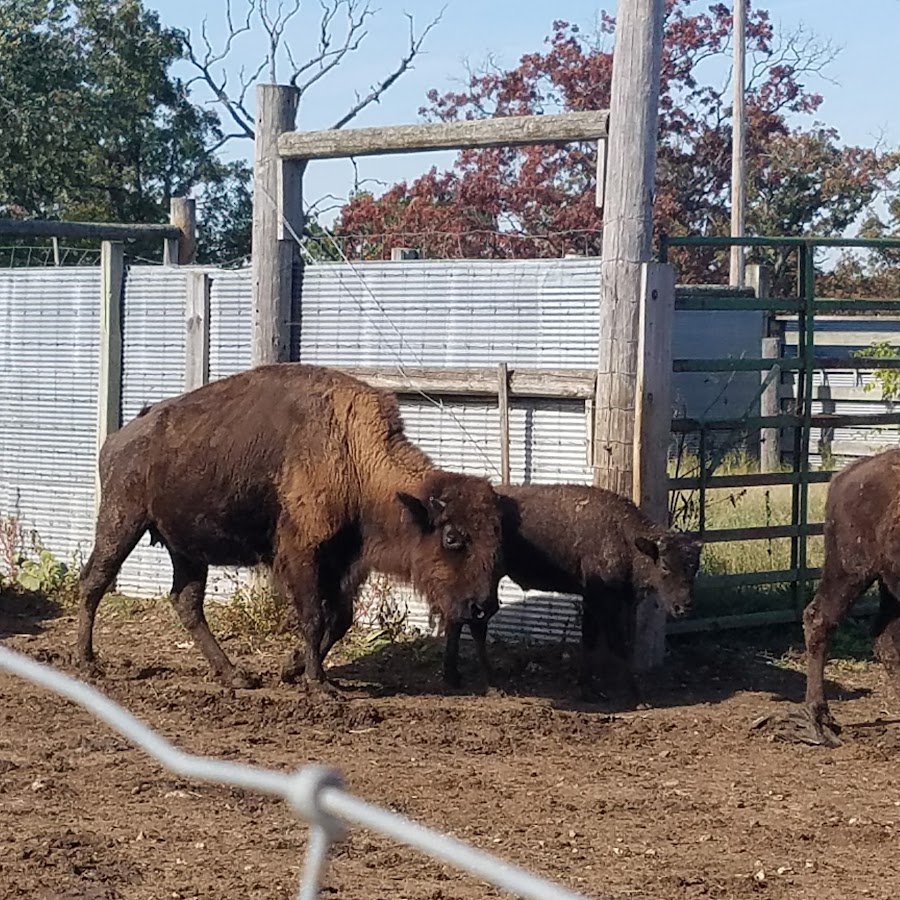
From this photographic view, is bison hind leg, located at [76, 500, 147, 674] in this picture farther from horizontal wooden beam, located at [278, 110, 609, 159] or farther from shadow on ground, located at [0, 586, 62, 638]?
horizontal wooden beam, located at [278, 110, 609, 159]

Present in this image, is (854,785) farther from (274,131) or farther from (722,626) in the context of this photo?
(274,131)

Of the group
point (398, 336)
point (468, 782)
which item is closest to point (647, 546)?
point (468, 782)

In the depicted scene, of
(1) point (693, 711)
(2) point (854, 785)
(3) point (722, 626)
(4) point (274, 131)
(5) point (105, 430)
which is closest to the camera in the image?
(2) point (854, 785)

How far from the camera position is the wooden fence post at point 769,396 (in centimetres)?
1441

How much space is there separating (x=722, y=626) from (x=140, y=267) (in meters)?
5.28

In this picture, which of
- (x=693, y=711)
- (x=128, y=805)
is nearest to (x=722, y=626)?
(x=693, y=711)

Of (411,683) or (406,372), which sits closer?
(411,683)

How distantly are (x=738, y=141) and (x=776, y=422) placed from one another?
17614 mm

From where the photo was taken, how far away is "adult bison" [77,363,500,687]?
9070 mm

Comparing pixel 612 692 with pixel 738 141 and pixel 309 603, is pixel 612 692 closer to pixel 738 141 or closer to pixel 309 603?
pixel 309 603

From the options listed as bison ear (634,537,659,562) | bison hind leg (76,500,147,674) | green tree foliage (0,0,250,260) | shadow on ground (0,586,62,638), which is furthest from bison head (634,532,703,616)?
green tree foliage (0,0,250,260)

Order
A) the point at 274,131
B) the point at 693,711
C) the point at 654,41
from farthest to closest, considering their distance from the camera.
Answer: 1. the point at 274,131
2. the point at 654,41
3. the point at 693,711

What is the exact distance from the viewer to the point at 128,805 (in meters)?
6.75

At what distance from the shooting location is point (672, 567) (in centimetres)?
928
